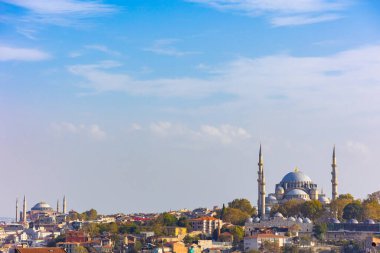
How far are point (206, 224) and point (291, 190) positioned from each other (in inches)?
365

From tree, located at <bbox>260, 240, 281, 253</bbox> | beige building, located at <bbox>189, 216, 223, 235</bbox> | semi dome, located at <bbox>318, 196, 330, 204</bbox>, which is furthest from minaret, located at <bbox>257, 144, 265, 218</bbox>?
tree, located at <bbox>260, 240, 281, 253</bbox>

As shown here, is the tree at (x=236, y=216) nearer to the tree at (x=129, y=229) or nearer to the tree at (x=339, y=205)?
the tree at (x=339, y=205)

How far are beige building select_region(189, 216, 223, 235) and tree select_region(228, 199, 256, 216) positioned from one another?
481 centimetres

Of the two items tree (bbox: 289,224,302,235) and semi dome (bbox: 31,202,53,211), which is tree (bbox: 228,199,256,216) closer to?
tree (bbox: 289,224,302,235)

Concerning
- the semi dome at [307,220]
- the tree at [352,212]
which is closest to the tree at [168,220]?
the semi dome at [307,220]

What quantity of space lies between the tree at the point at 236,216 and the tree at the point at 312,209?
13.1 feet

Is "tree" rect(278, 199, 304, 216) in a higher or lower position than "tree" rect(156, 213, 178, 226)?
higher

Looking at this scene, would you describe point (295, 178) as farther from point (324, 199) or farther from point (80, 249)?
point (80, 249)

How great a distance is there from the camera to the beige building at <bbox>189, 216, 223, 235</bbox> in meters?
81.6

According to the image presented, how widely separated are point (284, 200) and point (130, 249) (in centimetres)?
1874

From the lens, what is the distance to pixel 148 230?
81688 mm

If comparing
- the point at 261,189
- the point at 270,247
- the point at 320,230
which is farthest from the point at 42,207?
the point at 270,247

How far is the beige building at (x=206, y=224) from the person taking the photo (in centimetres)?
8157

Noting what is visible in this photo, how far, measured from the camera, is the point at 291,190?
89188 mm
